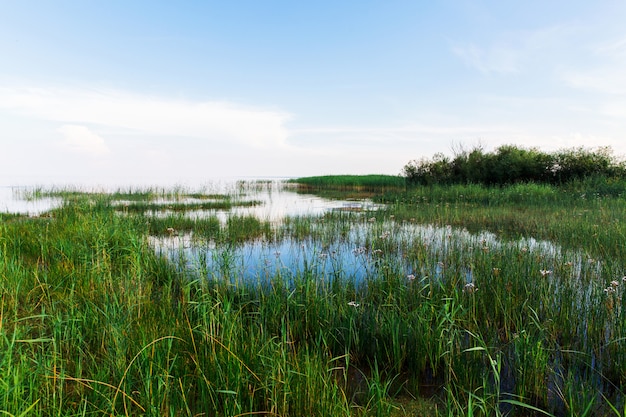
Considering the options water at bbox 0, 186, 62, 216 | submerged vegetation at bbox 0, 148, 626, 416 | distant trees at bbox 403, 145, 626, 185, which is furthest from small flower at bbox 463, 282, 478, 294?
distant trees at bbox 403, 145, 626, 185

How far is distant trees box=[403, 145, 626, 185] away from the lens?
69.7 feet

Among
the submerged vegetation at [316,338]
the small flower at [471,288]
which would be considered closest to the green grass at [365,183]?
the submerged vegetation at [316,338]

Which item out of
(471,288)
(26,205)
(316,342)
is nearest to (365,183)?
(26,205)

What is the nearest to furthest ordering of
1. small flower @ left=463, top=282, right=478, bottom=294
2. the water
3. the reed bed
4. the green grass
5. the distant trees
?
the reed bed, small flower @ left=463, top=282, right=478, bottom=294, the water, the distant trees, the green grass

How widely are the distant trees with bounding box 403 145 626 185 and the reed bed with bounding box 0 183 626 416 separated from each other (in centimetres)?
1776

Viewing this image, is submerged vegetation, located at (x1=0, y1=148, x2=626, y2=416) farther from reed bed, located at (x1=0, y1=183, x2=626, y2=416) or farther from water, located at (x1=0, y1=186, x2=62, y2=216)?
water, located at (x1=0, y1=186, x2=62, y2=216)

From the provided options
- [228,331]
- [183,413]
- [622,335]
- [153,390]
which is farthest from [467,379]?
[153,390]

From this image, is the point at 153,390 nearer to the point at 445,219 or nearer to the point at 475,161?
the point at 445,219

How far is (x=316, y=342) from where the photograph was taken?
11.5 feet

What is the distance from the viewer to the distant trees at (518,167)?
2125cm

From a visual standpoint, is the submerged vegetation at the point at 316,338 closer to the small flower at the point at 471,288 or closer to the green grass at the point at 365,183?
the small flower at the point at 471,288

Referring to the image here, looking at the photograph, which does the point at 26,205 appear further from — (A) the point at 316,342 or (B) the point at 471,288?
(B) the point at 471,288

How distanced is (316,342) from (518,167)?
24188 millimetres

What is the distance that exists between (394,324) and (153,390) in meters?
2.27
